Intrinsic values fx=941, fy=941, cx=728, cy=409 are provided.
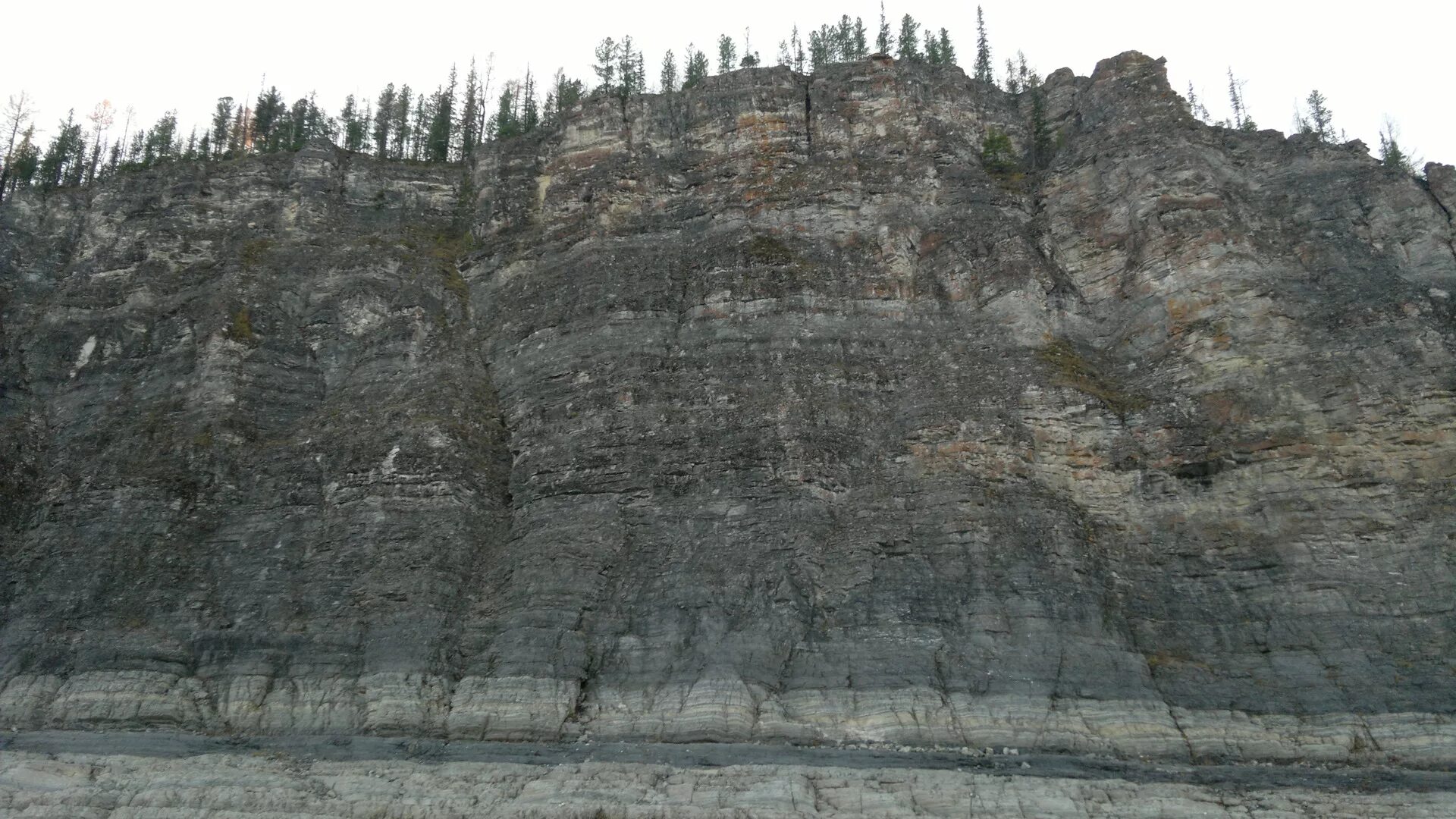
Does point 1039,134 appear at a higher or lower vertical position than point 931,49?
lower

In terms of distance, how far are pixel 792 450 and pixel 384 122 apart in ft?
134

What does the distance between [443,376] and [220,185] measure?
16596 millimetres

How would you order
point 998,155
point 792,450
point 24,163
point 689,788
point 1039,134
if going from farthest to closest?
1. point 24,163
2. point 1039,134
3. point 998,155
4. point 792,450
5. point 689,788

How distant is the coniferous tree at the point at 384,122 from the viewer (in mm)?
55781

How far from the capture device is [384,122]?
183 feet

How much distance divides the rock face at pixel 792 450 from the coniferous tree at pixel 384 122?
794 inches

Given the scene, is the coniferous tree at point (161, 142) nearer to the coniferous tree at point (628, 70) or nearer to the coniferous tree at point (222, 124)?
the coniferous tree at point (222, 124)

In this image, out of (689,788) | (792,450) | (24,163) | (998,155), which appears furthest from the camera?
(24,163)

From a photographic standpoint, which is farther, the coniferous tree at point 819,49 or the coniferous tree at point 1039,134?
the coniferous tree at point 819,49

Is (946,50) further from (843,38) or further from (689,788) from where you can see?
(689,788)

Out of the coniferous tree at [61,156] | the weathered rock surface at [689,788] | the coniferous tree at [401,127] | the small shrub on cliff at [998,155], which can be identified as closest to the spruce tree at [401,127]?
the coniferous tree at [401,127]

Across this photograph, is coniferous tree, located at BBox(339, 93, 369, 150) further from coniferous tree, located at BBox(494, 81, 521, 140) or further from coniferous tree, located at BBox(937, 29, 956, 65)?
coniferous tree, located at BBox(937, 29, 956, 65)

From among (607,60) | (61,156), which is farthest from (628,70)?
(61,156)

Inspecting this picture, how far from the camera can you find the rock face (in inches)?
864
